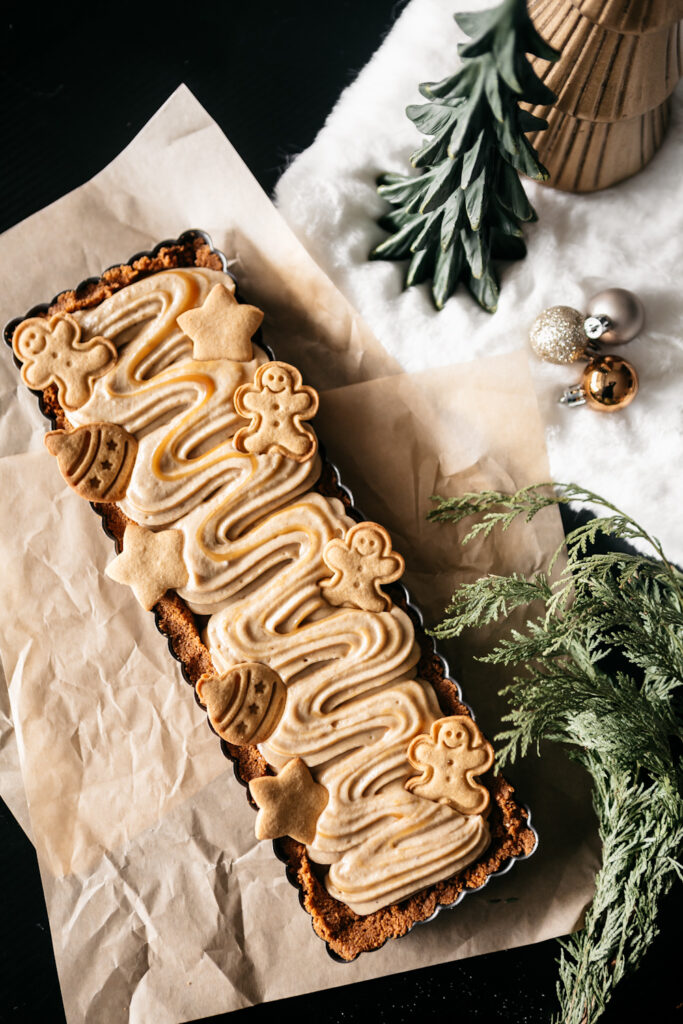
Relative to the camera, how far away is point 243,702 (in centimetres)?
175

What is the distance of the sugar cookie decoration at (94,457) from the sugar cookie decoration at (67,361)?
A: 0.08m

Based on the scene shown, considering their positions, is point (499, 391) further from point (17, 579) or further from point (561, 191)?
point (17, 579)

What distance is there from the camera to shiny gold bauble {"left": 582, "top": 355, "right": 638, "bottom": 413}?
77.7 inches

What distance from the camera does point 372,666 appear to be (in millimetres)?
1779

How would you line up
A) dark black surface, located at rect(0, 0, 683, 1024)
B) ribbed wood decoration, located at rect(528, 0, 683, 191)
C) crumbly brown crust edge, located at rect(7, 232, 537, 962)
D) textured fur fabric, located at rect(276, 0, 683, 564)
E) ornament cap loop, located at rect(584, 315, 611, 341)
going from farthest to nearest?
dark black surface, located at rect(0, 0, 683, 1024)
textured fur fabric, located at rect(276, 0, 683, 564)
ornament cap loop, located at rect(584, 315, 611, 341)
crumbly brown crust edge, located at rect(7, 232, 537, 962)
ribbed wood decoration, located at rect(528, 0, 683, 191)

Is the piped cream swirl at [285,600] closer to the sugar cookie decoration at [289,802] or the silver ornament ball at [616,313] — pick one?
the sugar cookie decoration at [289,802]

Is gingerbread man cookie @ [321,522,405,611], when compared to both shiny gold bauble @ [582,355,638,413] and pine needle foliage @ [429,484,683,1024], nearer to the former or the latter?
pine needle foliage @ [429,484,683,1024]

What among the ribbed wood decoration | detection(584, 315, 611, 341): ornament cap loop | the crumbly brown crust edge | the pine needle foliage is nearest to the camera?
the ribbed wood decoration

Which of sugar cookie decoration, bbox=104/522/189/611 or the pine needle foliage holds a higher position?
sugar cookie decoration, bbox=104/522/189/611

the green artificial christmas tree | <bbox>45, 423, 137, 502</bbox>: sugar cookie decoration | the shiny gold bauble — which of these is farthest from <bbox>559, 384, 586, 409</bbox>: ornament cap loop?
<bbox>45, 423, 137, 502</bbox>: sugar cookie decoration

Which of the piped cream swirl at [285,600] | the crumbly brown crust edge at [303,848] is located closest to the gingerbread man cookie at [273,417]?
the piped cream swirl at [285,600]

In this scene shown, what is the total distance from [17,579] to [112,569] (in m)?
0.45

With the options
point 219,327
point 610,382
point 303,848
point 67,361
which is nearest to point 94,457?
point 67,361

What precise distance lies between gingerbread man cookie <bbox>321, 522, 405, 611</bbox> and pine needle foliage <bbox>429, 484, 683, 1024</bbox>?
0.54ft
